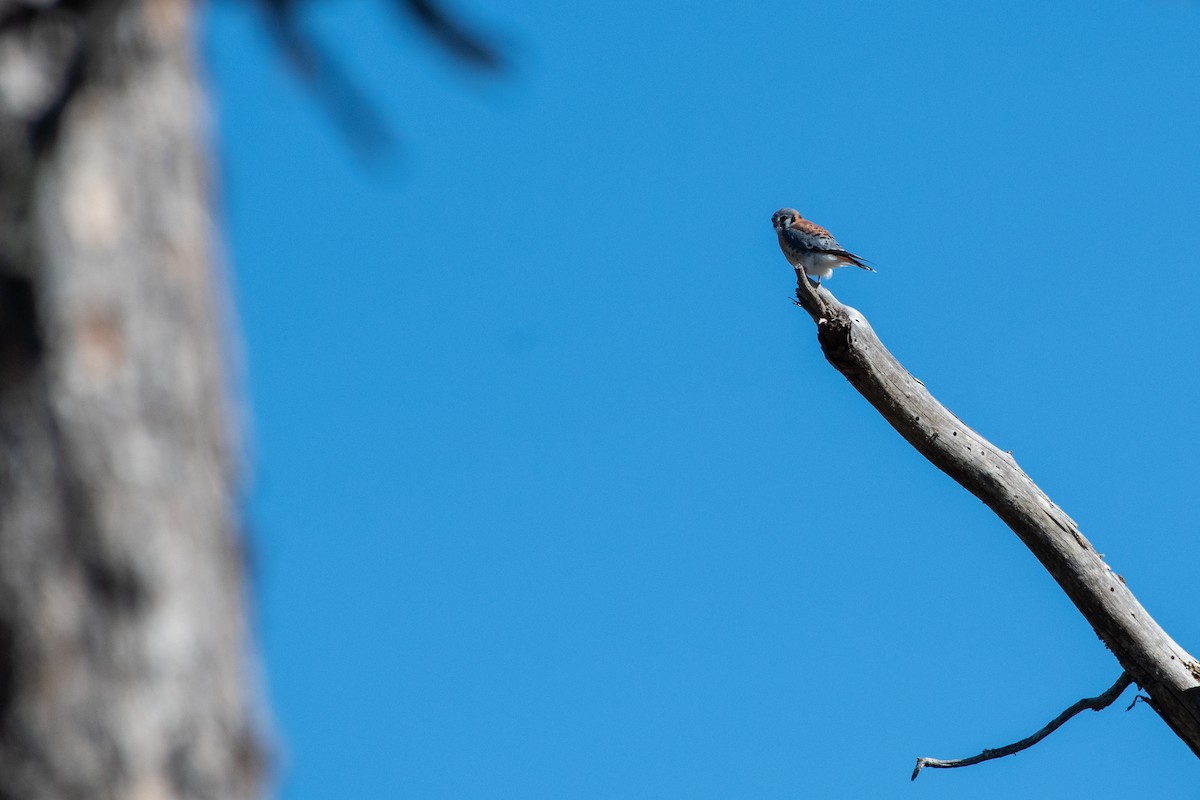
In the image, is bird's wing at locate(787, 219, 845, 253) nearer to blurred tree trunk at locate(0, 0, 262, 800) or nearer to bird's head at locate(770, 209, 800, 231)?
bird's head at locate(770, 209, 800, 231)

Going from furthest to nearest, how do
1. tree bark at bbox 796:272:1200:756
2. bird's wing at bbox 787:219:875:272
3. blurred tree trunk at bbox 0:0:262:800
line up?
bird's wing at bbox 787:219:875:272
tree bark at bbox 796:272:1200:756
blurred tree trunk at bbox 0:0:262:800

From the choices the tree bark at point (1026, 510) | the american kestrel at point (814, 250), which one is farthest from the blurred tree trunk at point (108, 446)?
the american kestrel at point (814, 250)

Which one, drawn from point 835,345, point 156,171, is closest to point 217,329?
point 156,171

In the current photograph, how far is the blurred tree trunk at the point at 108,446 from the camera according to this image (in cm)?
211

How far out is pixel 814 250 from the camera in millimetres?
15148

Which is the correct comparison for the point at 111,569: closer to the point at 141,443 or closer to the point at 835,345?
the point at 141,443

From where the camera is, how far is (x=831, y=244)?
595 inches

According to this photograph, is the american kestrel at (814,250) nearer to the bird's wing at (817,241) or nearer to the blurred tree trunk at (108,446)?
the bird's wing at (817,241)

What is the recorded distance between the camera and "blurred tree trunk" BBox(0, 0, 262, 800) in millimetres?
2105

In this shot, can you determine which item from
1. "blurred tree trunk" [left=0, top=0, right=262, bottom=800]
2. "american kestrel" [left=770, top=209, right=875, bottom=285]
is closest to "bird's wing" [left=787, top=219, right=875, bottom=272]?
"american kestrel" [left=770, top=209, right=875, bottom=285]

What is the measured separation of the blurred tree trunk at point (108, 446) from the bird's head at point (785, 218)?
13.9 metres

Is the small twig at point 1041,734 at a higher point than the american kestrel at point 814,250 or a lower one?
lower

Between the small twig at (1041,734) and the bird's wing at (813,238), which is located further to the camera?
the bird's wing at (813,238)

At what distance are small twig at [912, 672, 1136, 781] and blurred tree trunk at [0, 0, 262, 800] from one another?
4500mm
